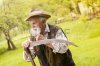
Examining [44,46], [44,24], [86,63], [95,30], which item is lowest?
[86,63]

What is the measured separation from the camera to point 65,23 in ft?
10.8

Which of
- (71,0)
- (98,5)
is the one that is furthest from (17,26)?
(98,5)

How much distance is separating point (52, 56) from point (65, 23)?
2.74 feet

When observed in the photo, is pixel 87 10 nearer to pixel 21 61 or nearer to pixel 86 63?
pixel 86 63

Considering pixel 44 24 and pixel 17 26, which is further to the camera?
pixel 17 26

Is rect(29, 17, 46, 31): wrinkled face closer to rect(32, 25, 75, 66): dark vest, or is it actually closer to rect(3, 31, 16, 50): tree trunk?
rect(32, 25, 75, 66): dark vest

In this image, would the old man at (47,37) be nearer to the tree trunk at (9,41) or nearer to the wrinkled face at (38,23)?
the wrinkled face at (38,23)

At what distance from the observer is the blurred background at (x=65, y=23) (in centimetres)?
332

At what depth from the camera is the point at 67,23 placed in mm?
3281

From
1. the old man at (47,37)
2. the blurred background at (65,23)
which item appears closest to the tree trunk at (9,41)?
the blurred background at (65,23)

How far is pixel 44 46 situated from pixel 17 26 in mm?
956

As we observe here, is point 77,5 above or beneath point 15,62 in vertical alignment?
above

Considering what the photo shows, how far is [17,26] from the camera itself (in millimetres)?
3416

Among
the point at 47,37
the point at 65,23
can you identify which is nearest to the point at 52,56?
the point at 47,37
